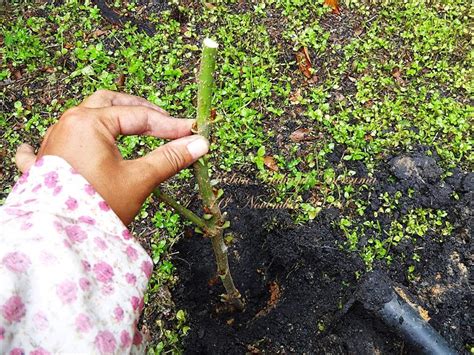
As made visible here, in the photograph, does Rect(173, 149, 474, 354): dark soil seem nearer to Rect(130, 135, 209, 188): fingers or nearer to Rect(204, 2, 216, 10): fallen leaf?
Rect(130, 135, 209, 188): fingers

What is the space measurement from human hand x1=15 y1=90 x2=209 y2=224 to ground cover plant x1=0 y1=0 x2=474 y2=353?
19.2 inches

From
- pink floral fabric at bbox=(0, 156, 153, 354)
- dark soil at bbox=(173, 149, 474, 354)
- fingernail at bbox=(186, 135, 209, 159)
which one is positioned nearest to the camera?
pink floral fabric at bbox=(0, 156, 153, 354)

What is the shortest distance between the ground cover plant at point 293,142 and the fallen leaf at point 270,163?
1 cm

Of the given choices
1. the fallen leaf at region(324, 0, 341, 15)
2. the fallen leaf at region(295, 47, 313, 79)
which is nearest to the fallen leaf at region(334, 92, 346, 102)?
the fallen leaf at region(295, 47, 313, 79)

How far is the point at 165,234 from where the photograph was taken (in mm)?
2891

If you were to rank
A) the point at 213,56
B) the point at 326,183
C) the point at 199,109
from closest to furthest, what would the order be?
the point at 213,56 → the point at 199,109 → the point at 326,183

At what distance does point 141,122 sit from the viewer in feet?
6.18

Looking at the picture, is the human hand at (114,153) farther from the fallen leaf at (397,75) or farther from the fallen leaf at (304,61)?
the fallen leaf at (397,75)

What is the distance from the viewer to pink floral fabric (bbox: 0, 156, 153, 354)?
1.27 m

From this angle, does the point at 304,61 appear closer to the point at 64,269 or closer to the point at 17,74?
the point at 17,74

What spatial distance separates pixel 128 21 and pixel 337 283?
8.67 feet

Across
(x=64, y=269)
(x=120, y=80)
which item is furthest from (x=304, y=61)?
(x=64, y=269)

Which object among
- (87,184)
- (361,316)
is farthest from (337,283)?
(87,184)

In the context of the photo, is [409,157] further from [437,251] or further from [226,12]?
[226,12]
